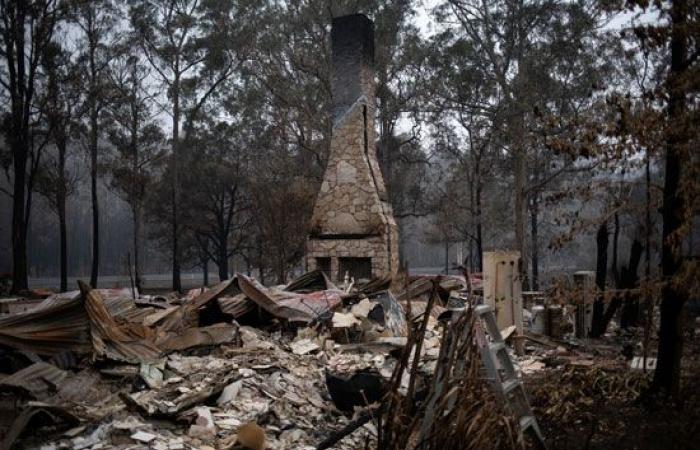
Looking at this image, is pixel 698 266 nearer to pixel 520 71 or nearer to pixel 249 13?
pixel 520 71

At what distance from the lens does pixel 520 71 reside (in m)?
21.7

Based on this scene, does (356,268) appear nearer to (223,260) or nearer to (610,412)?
(610,412)

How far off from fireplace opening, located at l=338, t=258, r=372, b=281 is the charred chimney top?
12.8 ft

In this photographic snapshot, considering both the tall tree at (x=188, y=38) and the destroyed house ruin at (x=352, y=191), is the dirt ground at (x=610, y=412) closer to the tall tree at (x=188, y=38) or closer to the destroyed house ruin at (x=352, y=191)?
the destroyed house ruin at (x=352, y=191)

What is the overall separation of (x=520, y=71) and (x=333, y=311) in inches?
616

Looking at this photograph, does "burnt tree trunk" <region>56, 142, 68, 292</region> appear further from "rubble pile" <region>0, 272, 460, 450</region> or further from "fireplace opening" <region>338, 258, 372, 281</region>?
"rubble pile" <region>0, 272, 460, 450</region>

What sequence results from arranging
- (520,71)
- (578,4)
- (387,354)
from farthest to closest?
(520,71)
(578,4)
(387,354)

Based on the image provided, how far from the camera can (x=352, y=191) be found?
50.7 ft

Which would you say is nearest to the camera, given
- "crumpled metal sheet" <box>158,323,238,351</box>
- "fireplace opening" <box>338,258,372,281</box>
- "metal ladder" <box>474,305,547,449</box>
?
"metal ladder" <box>474,305,547,449</box>

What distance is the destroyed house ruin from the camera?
15.3 meters

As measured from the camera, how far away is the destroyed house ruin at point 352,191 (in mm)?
15297

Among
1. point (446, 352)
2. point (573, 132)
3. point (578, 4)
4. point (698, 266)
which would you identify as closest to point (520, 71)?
point (578, 4)

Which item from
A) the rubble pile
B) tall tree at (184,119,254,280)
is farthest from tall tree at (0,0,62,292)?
the rubble pile

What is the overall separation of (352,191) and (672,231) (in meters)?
10.6
